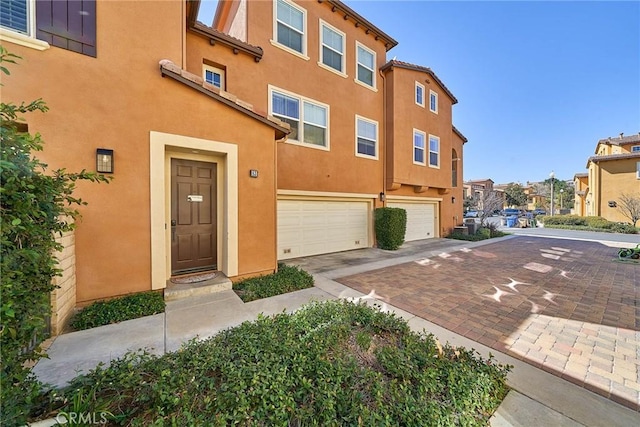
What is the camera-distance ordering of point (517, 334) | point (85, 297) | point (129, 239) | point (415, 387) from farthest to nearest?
1. point (129, 239)
2. point (85, 297)
3. point (517, 334)
4. point (415, 387)

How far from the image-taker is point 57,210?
5.60 feet

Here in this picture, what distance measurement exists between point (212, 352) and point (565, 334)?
490 cm

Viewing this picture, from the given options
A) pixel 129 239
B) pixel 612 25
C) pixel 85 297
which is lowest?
pixel 85 297

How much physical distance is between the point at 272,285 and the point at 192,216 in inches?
92.5

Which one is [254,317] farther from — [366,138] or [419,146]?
[419,146]

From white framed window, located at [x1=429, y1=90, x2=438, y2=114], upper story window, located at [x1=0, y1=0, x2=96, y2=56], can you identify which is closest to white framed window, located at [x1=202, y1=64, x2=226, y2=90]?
upper story window, located at [x1=0, y1=0, x2=96, y2=56]

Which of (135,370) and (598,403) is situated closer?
(135,370)

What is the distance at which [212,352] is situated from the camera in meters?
2.33

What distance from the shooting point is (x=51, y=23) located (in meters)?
3.78

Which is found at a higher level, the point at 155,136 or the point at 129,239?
the point at 155,136

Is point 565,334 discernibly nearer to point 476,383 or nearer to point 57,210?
point 476,383

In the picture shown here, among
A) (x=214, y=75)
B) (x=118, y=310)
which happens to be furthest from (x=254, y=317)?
(x=214, y=75)

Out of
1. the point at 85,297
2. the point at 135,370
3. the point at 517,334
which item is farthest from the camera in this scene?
the point at 85,297

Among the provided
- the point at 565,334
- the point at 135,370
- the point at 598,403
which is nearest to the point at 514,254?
the point at 565,334
